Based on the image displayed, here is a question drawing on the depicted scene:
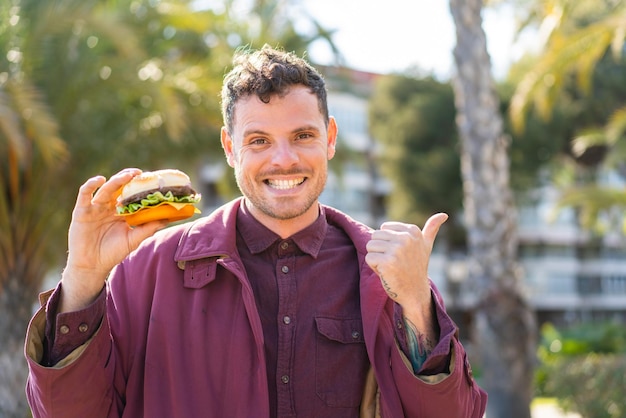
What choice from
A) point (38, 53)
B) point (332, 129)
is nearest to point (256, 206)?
point (332, 129)

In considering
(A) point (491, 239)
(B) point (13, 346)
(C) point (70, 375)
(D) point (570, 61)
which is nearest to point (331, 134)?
(C) point (70, 375)

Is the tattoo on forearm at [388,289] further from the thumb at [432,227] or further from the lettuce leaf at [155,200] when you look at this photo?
the lettuce leaf at [155,200]

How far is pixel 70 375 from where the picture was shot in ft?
8.66

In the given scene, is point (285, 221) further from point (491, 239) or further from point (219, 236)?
point (491, 239)

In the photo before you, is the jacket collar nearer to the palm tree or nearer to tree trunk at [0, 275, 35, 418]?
tree trunk at [0, 275, 35, 418]

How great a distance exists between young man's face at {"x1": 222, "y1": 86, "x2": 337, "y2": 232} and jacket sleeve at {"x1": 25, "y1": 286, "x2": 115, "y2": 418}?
66cm

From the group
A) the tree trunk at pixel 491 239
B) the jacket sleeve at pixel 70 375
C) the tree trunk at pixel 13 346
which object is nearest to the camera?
the jacket sleeve at pixel 70 375

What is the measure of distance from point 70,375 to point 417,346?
1.02m

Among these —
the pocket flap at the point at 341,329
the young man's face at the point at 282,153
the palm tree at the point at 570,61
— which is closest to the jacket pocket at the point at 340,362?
the pocket flap at the point at 341,329

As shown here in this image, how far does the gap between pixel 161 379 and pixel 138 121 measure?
9.83m

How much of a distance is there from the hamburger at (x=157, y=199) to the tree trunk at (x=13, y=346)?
7005mm

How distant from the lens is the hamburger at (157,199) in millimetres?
3096

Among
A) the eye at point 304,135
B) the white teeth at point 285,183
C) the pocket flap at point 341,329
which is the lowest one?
the pocket flap at point 341,329

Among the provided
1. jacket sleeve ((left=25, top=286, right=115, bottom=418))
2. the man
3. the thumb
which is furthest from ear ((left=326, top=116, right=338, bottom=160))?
jacket sleeve ((left=25, top=286, right=115, bottom=418))
